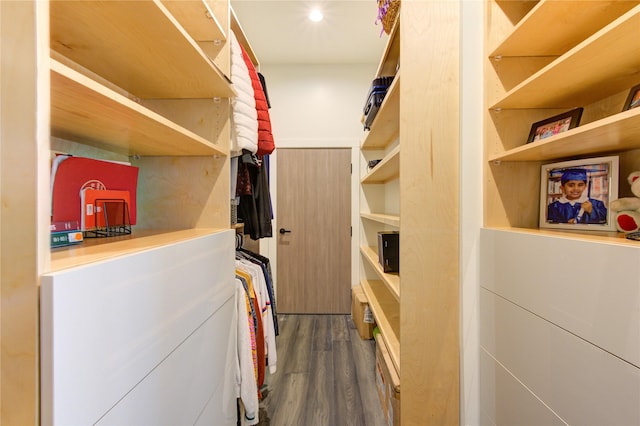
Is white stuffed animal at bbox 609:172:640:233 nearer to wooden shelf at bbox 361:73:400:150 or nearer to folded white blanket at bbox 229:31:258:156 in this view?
wooden shelf at bbox 361:73:400:150

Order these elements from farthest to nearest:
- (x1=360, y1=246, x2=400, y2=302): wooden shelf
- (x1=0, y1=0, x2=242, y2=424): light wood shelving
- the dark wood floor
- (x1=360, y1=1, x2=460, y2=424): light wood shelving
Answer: the dark wood floor → (x1=360, y1=246, x2=400, y2=302): wooden shelf → (x1=360, y1=1, x2=460, y2=424): light wood shelving → (x1=0, y1=0, x2=242, y2=424): light wood shelving

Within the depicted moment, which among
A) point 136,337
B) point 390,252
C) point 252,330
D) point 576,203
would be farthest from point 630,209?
point 252,330

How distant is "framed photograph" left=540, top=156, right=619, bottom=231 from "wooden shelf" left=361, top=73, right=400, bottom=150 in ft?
2.56

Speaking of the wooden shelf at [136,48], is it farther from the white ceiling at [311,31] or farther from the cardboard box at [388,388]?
the white ceiling at [311,31]

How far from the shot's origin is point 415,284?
4.16 feet

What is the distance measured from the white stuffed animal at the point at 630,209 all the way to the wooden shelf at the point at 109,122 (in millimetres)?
1432

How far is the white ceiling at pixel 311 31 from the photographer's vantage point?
232cm

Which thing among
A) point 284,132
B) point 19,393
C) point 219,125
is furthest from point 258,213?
point 284,132

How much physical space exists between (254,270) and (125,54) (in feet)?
3.75

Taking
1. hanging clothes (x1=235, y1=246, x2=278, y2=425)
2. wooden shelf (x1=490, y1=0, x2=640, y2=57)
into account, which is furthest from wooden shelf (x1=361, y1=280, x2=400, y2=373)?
wooden shelf (x1=490, y1=0, x2=640, y2=57)

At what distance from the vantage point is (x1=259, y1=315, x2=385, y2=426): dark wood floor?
1656 mm

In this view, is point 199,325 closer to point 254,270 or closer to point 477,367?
point 254,270

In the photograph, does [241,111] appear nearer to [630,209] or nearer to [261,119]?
[261,119]

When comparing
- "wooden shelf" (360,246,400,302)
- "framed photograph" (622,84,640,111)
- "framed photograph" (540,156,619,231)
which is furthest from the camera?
"wooden shelf" (360,246,400,302)
